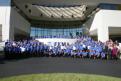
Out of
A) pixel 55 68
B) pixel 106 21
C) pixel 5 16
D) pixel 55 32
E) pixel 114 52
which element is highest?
pixel 5 16

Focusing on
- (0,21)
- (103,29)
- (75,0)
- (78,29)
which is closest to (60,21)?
(78,29)

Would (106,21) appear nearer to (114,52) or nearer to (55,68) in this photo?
(114,52)

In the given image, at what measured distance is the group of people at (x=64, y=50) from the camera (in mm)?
17953

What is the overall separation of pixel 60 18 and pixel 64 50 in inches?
867

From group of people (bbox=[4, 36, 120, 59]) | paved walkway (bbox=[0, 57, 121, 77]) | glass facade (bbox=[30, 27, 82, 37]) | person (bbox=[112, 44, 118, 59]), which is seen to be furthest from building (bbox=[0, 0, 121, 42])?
paved walkway (bbox=[0, 57, 121, 77])

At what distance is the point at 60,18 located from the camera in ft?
134

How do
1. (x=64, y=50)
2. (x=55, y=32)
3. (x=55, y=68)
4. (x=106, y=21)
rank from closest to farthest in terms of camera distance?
1. (x=55, y=68)
2. (x=64, y=50)
3. (x=106, y=21)
4. (x=55, y=32)

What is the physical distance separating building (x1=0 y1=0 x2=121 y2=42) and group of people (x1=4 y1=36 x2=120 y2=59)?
21.7 feet

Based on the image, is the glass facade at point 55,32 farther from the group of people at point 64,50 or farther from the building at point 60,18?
the group of people at point 64,50

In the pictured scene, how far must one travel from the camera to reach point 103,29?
27641 mm

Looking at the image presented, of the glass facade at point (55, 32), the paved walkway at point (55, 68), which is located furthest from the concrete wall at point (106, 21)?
the glass facade at point (55, 32)

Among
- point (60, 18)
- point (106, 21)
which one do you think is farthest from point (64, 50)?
point (60, 18)

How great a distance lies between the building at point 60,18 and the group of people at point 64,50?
6606 mm

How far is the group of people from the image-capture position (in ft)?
58.9
